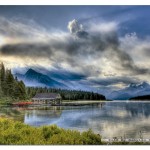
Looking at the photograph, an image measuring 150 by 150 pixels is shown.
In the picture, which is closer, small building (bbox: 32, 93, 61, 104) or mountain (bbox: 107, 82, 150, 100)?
mountain (bbox: 107, 82, 150, 100)

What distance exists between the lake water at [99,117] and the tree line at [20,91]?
0.41 feet

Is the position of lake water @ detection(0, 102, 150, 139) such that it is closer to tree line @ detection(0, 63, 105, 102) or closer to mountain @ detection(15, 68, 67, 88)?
tree line @ detection(0, 63, 105, 102)

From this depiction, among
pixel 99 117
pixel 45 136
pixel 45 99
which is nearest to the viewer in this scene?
pixel 45 136

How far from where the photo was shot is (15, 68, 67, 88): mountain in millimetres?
5879

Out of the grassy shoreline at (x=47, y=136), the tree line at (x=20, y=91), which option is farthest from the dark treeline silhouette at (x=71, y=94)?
the grassy shoreline at (x=47, y=136)

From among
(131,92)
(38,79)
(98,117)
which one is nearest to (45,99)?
(38,79)

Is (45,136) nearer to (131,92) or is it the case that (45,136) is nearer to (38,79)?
(38,79)

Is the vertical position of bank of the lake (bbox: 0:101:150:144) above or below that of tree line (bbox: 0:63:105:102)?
below

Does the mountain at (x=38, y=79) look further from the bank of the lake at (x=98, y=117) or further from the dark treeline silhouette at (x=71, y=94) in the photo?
the bank of the lake at (x=98, y=117)

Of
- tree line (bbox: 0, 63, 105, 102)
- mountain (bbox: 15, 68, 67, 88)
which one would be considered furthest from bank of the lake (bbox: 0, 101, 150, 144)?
mountain (bbox: 15, 68, 67, 88)

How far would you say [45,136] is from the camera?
570 centimetres

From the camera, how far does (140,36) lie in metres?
5.79

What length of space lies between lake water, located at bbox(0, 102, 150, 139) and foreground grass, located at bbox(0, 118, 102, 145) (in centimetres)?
9

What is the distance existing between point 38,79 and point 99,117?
35.0 inches
